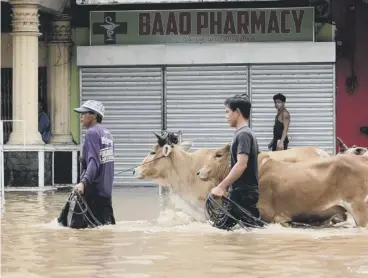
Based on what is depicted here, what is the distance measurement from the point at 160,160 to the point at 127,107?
9014mm

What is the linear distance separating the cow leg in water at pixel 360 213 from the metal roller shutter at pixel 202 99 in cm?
1060

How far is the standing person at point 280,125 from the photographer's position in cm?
2114

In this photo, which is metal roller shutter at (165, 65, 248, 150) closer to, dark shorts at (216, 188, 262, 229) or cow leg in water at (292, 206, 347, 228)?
cow leg in water at (292, 206, 347, 228)

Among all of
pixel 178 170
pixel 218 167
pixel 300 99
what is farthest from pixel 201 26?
pixel 218 167

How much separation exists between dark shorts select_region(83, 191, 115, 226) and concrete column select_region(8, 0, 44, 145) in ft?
28.6

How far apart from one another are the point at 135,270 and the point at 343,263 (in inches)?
71.4

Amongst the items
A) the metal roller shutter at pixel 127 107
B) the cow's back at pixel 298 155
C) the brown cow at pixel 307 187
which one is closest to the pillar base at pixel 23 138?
the metal roller shutter at pixel 127 107

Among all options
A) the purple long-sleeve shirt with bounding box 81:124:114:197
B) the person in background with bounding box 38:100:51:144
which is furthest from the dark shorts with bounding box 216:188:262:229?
the person in background with bounding box 38:100:51:144

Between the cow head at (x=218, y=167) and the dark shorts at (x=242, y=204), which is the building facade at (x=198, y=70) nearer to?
the cow head at (x=218, y=167)

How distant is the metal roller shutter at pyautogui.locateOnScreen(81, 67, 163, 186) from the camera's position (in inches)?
905

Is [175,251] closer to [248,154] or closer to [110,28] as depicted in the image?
[248,154]

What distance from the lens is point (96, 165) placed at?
12188 millimetres

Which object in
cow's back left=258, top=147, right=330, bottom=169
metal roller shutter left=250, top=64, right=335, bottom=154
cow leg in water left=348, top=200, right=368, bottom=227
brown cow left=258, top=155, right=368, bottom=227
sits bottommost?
cow leg in water left=348, top=200, right=368, bottom=227

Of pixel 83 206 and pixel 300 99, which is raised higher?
pixel 300 99
